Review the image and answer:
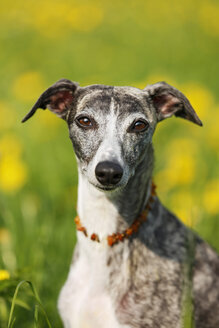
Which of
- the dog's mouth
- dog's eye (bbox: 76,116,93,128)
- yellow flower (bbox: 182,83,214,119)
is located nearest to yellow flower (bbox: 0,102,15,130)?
yellow flower (bbox: 182,83,214,119)

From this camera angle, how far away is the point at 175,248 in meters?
4.04

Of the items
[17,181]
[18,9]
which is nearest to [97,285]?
[17,181]

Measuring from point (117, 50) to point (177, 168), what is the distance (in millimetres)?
5625

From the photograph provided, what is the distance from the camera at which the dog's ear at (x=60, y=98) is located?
3963mm

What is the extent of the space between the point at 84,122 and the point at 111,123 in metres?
0.22

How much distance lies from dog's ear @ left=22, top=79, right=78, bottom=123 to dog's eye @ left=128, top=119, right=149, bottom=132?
25.5 inches

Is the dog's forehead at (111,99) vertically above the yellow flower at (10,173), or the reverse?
the dog's forehead at (111,99)

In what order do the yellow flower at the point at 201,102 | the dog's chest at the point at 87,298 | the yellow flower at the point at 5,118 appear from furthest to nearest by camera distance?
the yellow flower at the point at 5,118, the yellow flower at the point at 201,102, the dog's chest at the point at 87,298

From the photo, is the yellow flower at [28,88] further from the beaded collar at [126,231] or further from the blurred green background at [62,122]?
the beaded collar at [126,231]

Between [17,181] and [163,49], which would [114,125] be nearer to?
[17,181]

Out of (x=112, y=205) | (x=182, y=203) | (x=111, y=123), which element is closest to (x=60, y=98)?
(x=111, y=123)

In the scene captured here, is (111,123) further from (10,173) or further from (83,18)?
(83,18)

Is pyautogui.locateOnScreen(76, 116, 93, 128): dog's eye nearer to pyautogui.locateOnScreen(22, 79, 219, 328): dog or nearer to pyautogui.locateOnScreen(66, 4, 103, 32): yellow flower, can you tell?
pyautogui.locateOnScreen(22, 79, 219, 328): dog

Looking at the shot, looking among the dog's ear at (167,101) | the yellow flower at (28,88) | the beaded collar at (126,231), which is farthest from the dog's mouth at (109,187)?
the yellow flower at (28,88)
